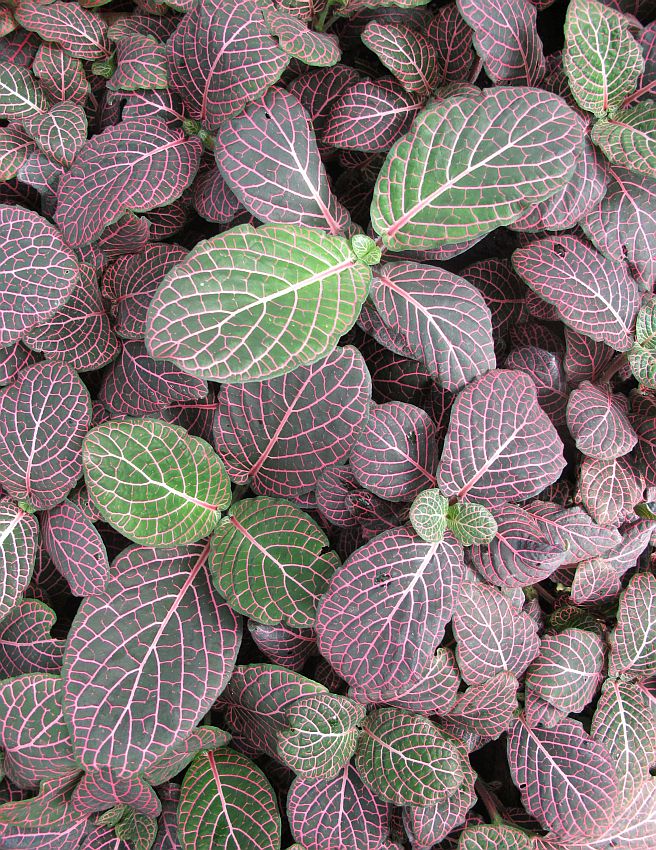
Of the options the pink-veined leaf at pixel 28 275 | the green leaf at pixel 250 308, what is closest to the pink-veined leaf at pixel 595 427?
the green leaf at pixel 250 308

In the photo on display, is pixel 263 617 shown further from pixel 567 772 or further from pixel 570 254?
pixel 570 254

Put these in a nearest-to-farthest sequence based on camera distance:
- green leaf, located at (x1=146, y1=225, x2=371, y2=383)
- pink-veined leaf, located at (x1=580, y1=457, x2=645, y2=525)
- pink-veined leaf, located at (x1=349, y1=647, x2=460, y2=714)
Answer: green leaf, located at (x1=146, y1=225, x2=371, y2=383) → pink-veined leaf, located at (x1=349, y1=647, x2=460, y2=714) → pink-veined leaf, located at (x1=580, y1=457, x2=645, y2=525)

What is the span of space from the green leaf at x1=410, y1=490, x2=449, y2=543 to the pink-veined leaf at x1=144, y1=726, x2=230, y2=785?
48 cm

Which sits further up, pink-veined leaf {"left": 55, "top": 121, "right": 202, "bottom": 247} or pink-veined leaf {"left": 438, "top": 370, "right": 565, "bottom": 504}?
pink-veined leaf {"left": 55, "top": 121, "right": 202, "bottom": 247}

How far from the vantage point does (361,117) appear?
1119mm

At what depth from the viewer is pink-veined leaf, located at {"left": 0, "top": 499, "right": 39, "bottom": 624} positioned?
3.36 feet

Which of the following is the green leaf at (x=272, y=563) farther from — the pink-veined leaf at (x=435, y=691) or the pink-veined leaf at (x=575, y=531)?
the pink-veined leaf at (x=575, y=531)

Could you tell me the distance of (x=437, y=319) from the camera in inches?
39.9

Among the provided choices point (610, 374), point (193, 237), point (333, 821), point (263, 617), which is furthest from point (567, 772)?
point (193, 237)

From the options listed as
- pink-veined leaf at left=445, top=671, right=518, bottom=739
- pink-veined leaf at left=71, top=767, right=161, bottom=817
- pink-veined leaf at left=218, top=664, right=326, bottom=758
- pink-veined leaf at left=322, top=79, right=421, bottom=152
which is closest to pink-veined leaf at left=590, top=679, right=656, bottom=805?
pink-veined leaf at left=445, top=671, right=518, bottom=739

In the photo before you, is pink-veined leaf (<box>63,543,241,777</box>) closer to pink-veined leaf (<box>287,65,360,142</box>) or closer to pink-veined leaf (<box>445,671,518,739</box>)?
pink-veined leaf (<box>445,671,518,739</box>)

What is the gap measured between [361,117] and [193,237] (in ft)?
1.38

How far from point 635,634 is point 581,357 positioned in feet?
1.74

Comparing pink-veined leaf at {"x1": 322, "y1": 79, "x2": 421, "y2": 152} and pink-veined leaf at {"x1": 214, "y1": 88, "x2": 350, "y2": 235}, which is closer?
pink-veined leaf at {"x1": 214, "y1": 88, "x2": 350, "y2": 235}
